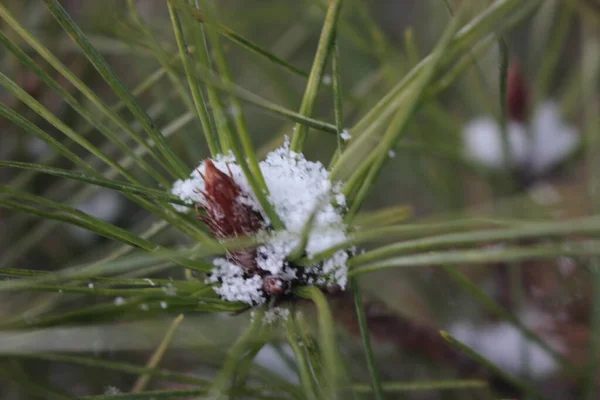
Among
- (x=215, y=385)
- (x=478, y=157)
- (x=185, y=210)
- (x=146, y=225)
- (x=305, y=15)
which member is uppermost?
(x=305, y=15)

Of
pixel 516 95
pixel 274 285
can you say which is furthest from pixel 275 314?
pixel 516 95

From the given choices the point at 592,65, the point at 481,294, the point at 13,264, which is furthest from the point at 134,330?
the point at 592,65

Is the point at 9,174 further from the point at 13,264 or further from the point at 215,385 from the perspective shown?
the point at 215,385

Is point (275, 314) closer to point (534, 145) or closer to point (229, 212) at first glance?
point (229, 212)

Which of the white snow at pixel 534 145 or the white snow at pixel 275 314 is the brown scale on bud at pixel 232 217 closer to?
the white snow at pixel 275 314

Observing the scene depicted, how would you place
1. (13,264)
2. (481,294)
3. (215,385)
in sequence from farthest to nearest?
(13,264) → (481,294) → (215,385)

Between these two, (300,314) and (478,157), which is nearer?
(300,314)

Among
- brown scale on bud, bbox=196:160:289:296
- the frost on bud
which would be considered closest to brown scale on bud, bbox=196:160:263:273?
brown scale on bud, bbox=196:160:289:296

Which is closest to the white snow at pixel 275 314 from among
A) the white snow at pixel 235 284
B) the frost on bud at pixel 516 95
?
the white snow at pixel 235 284
